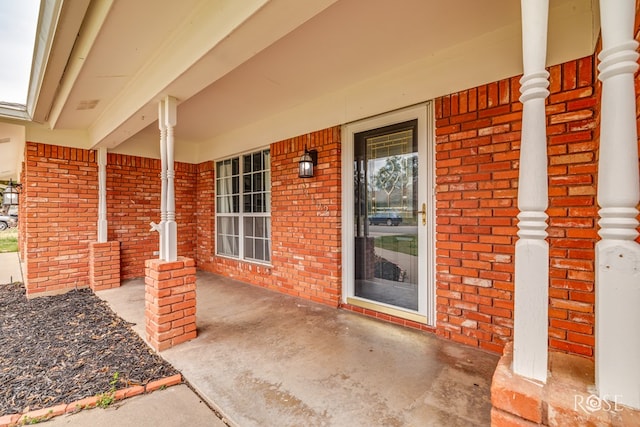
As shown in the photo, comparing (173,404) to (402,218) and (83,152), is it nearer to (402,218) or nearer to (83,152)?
(402,218)

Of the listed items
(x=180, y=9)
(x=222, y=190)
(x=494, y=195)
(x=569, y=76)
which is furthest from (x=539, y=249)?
(x=222, y=190)

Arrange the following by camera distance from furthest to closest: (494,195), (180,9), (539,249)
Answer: (494,195)
(180,9)
(539,249)

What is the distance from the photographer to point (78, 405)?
1.82m

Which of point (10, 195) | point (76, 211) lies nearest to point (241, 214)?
point (76, 211)

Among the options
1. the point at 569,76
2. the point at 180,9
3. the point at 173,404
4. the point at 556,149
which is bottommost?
the point at 173,404

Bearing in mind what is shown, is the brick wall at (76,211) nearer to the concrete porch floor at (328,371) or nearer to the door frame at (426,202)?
the concrete porch floor at (328,371)

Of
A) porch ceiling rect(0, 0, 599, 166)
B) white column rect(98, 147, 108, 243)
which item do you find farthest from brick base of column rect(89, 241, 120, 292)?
porch ceiling rect(0, 0, 599, 166)

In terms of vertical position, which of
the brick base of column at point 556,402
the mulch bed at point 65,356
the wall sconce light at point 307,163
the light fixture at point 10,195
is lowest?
the mulch bed at point 65,356

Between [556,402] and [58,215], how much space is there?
5983 millimetres

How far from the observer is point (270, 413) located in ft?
5.65

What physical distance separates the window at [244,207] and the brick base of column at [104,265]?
167 centimetres

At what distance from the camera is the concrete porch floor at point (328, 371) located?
1.71 metres

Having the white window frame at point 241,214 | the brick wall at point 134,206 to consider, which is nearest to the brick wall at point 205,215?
the white window frame at point 241,214

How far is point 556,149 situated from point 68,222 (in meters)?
6.24
